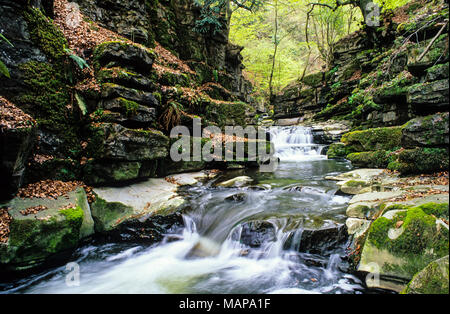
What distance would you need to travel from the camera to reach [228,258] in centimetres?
399

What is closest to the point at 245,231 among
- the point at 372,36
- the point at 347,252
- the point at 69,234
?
the point at 347,252

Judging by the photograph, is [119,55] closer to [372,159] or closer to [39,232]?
[39,232]

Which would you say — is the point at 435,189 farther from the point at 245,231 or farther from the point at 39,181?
the point at 39,181

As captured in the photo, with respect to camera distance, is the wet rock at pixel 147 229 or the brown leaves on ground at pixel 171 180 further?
the brown leaves on ground at pixel 171 180

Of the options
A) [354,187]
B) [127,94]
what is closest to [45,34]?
[127,94]

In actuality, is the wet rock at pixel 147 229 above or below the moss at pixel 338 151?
below

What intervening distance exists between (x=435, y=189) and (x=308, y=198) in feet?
10.8

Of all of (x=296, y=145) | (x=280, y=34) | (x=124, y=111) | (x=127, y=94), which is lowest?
(x=296, y=145)

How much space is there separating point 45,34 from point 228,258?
6.63 m

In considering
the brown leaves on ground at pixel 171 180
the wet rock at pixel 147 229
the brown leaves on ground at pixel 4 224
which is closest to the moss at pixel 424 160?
the wet rock at pixel 147 229

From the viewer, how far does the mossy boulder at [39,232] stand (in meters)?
3.29

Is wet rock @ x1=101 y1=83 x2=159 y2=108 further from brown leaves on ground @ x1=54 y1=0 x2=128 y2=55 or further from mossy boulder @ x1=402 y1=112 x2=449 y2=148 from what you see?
mossy boulder @ x1=402 y1=112 x2=449 y2=148

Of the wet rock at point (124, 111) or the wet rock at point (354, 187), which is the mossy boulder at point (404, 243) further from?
the wet rock at point (124, 111)

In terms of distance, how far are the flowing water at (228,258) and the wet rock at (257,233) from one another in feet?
0.06
